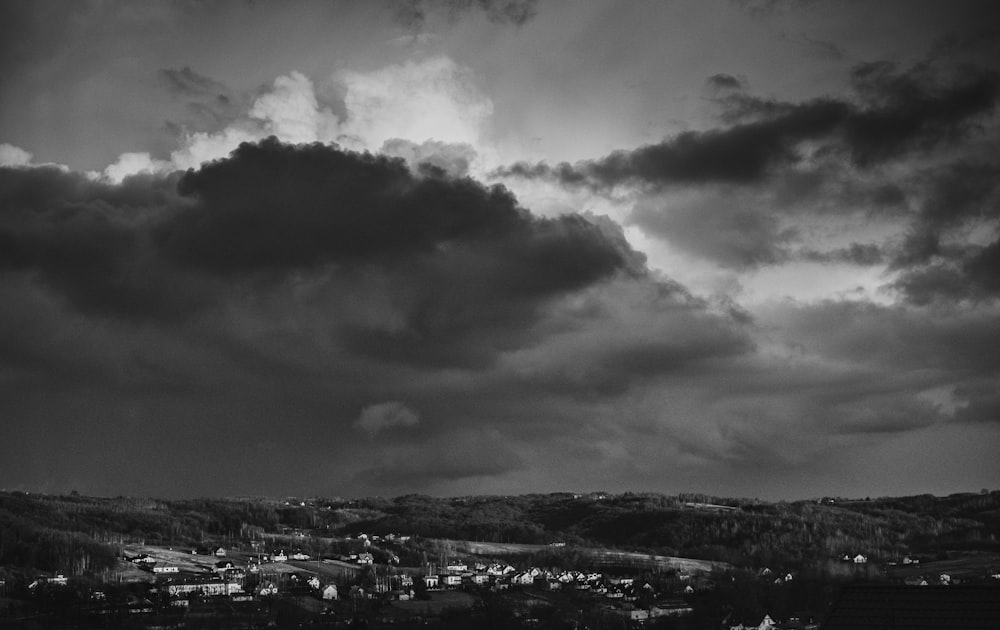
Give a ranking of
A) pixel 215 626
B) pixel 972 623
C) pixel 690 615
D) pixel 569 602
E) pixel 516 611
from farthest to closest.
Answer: pixel 569 602 < pixel 516 611 < pixel 690 615 < pixel 215 626 < pixel 972 623

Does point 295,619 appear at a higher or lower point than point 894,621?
lower

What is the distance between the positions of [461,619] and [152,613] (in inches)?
1946

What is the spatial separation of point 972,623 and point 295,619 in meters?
137

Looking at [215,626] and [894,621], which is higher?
[894,621]

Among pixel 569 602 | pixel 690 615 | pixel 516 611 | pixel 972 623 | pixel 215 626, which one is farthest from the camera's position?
pixel 569 602

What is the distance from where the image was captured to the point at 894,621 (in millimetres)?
43219

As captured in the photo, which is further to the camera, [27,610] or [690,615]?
[27,610]

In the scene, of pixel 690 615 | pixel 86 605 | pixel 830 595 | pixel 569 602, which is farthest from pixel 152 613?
pixel 830 595

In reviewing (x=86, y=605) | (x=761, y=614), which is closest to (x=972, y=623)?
(x=761, y=614)

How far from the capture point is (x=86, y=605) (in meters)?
180

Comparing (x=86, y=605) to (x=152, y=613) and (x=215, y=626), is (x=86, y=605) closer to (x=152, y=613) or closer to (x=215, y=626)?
(x=152, y=613)

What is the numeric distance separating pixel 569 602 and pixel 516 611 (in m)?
18.8

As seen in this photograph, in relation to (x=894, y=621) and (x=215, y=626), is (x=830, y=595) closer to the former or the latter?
(x=215, y=626)

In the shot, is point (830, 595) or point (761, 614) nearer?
point (761, 614)
